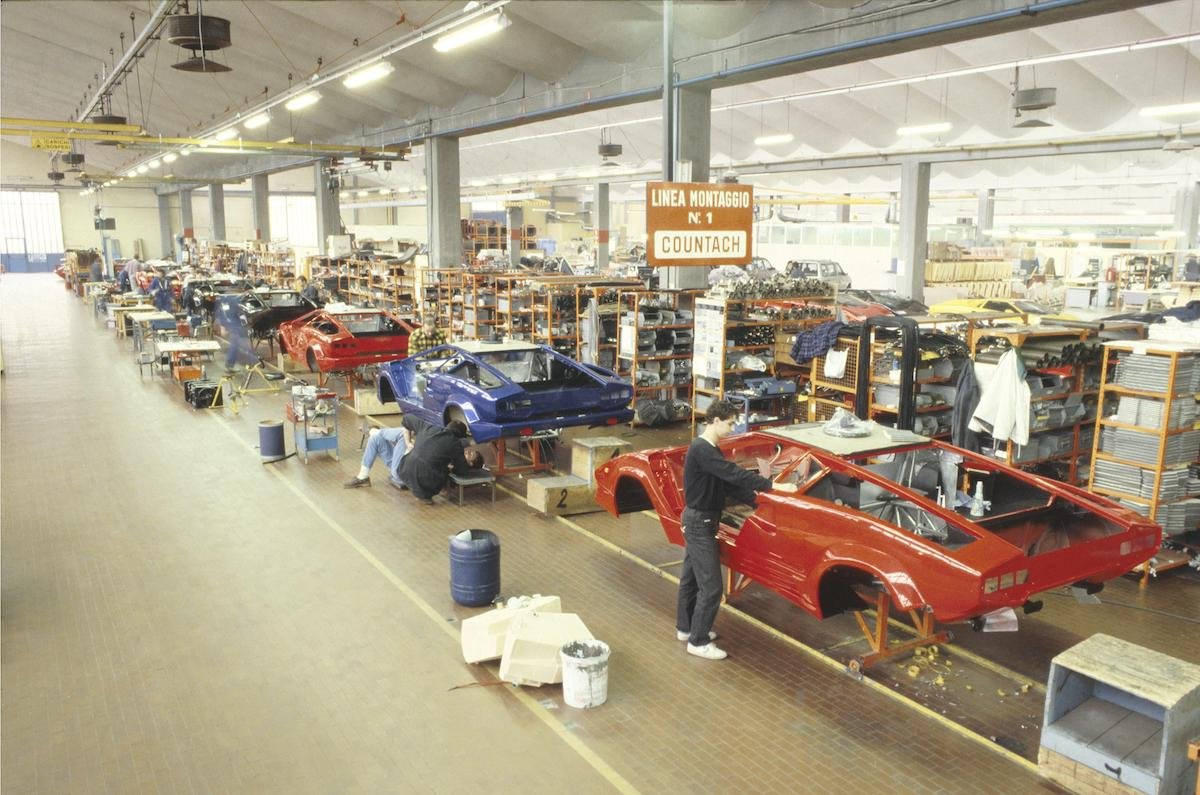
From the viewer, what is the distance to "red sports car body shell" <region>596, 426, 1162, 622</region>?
5.17 metres

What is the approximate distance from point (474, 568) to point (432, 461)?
266 cm

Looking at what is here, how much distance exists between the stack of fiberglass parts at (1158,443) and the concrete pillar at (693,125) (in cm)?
835

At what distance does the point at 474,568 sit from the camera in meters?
6.84

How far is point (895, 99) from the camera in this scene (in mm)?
21547

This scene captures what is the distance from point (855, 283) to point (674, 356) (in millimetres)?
22114

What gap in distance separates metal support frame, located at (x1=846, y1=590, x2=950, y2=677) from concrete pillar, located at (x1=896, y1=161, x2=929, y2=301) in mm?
19763

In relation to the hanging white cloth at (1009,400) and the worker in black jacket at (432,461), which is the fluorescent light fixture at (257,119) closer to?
the worker in black jacket at (432,461)

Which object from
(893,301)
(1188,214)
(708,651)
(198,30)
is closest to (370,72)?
(198,30)

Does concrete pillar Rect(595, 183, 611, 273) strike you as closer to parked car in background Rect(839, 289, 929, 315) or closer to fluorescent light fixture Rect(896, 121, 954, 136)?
parked car in background Rect(839, 289, 929, 315)

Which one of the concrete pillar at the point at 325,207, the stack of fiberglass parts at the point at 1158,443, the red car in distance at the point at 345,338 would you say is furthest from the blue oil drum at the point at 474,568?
the concrete pillar at the point at 325,207

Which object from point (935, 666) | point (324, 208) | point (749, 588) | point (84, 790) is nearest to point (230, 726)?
point (84, 790)

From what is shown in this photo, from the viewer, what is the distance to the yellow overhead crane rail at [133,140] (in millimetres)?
20203

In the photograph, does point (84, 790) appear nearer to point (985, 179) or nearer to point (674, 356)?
point (674, 356)

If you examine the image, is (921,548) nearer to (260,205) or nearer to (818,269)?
(818,269)
